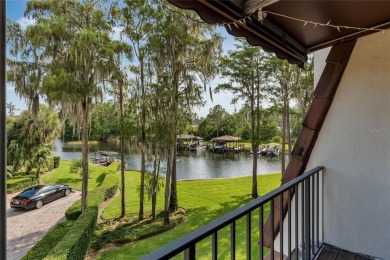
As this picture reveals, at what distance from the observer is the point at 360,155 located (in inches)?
76.2

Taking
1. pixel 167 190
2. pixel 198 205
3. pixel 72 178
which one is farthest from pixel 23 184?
pixel 198 205

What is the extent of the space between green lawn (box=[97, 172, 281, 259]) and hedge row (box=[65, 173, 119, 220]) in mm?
587

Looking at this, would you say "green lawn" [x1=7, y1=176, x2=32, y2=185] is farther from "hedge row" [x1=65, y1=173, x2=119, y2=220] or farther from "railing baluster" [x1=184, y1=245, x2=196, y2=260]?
"railing baluster" [x1=184, y1=245, x2=196, y2=260]

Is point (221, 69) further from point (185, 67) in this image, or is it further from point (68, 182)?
point (68, 182)

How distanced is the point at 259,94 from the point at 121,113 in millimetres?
5754

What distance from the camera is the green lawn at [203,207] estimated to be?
6520 mm

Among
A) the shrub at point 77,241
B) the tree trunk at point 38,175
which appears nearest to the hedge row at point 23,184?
the tree trunk at point 38,175

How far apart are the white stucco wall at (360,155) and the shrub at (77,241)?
4.95 metres

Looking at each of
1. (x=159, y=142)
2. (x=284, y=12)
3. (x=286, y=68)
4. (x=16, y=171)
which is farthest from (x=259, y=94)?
Answer: (x=16, y=171)

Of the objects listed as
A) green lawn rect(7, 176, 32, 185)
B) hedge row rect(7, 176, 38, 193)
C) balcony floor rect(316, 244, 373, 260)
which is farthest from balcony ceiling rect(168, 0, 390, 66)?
green lawn rect(7, 176, 32, 185)

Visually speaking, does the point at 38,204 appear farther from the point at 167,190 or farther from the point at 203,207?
the point at 203,207

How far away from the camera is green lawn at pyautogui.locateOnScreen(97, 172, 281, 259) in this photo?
652cm

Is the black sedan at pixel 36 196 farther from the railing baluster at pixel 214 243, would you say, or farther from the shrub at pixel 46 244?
the railing baluster at pixel 214 243

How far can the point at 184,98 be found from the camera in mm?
8523
